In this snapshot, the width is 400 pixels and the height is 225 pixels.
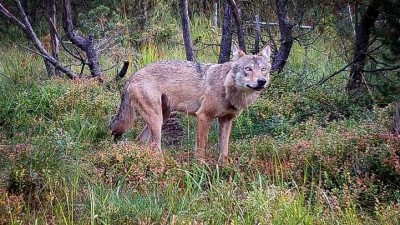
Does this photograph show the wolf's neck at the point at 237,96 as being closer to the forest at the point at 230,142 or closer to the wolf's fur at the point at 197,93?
the wolf's fur at the point at 197,93

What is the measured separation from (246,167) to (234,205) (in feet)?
4.52

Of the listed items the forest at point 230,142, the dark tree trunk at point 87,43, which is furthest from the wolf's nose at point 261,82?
the dark tree trunk at point 87,43

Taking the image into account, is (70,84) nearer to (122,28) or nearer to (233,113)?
(233,113)

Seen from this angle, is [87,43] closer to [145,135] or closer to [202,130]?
[145,135]

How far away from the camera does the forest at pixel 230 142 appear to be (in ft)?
16.7

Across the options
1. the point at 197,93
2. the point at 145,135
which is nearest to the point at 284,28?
the point at 197,93

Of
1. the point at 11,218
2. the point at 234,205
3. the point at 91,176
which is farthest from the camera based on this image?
the point at 91,176

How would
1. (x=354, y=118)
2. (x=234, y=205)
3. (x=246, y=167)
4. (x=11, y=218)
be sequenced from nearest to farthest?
(x=11, y=218)
(x=234, y=205)
(x=246, y=167)
(x=354, y=118)

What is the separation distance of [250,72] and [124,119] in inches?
69.1

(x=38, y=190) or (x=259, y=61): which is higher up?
(x=259, y=61)

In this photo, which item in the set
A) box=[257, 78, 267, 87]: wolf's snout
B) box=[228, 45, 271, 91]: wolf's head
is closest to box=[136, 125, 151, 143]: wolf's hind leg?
box=[228, 45, 271, 91]: wolf's head

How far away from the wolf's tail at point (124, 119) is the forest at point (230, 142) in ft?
0.53

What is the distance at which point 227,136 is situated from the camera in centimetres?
775

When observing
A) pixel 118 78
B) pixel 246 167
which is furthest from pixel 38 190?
pixel 118 78
